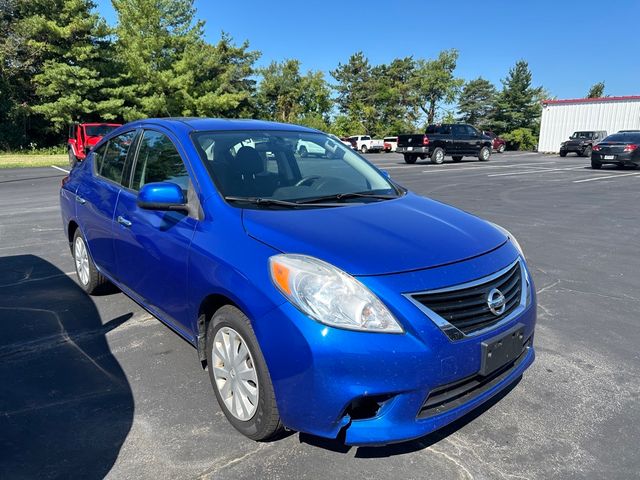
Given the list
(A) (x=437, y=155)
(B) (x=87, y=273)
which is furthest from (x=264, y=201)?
(A) (x=437, y=155)

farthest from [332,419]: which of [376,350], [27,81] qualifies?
[27,81]

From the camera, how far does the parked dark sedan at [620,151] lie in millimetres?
20281

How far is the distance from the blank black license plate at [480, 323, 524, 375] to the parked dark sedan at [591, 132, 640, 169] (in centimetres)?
2166

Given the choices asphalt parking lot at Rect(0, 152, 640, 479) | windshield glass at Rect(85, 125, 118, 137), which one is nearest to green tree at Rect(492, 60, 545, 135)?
windshield glass at Rect(85, 125, 118, 137)

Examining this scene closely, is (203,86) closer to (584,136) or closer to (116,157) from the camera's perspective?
(584,136)

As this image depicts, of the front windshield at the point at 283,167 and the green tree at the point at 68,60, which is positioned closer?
the front windshield at the point at 283,167

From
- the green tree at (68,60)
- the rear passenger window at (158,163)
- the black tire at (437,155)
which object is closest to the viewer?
the rear passenger window at (158,163)

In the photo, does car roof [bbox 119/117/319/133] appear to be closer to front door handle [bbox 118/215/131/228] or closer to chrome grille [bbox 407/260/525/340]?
front door handle [bbox 118/215/131/228]

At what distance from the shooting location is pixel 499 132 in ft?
190

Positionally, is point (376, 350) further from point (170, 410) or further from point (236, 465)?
point (170, 410)

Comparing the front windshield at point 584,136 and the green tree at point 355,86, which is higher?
the green tree at point 355,86

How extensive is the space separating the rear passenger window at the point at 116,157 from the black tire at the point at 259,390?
6.42 feet

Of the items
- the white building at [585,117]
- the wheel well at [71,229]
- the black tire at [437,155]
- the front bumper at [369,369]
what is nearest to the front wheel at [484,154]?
the black tire at [437,155]

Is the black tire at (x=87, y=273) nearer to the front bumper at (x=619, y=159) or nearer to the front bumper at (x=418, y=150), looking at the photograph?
the front bumper at (x=418, y=150)
